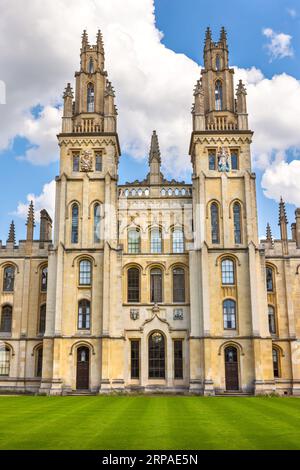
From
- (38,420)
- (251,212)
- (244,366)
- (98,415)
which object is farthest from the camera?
(251,212)

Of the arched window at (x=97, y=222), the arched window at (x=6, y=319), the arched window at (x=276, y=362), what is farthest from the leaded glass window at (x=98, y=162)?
the arched window at (x=276, y=362)

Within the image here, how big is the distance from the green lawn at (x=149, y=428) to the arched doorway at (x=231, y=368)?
14252mm

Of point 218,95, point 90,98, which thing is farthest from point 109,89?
point 218,95

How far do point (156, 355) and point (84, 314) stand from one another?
6831mm

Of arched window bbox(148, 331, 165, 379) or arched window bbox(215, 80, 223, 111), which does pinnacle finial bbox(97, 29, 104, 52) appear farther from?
arched window bbox(148, 331, 165, 379)

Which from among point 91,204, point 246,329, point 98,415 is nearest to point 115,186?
point 91,204

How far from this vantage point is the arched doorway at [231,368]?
40125 millimetres

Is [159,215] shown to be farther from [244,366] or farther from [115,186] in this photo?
[244,366]

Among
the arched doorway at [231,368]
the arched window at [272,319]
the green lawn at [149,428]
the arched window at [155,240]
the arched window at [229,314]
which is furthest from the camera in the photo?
the arched window at [155,240]

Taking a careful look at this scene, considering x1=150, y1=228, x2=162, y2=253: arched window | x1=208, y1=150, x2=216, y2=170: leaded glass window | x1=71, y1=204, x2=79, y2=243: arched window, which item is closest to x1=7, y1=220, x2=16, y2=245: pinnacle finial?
x1=71, y1=204, x2=79, y2=243: arched window

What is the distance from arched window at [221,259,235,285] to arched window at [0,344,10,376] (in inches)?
777

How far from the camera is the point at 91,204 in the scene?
44.8 meters

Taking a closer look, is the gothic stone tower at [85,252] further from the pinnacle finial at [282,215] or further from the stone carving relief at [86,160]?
the pinnacle finial at [282,215]

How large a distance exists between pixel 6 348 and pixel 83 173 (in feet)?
54.9
